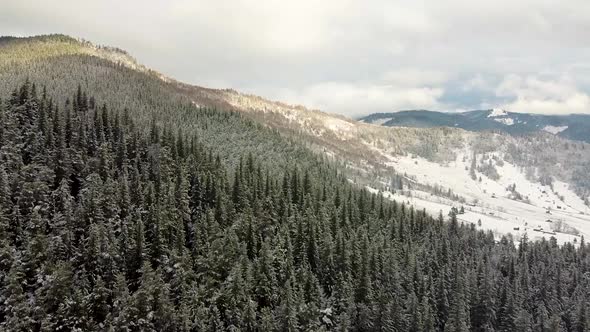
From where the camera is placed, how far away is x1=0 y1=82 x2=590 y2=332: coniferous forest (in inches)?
4075

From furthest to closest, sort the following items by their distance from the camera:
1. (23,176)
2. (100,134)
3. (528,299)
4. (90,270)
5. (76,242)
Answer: (100,134), (528,299), (23,176), (76,242), (90,270)

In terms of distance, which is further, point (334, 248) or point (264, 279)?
point (334, 248)

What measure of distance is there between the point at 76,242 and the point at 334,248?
6783 cm

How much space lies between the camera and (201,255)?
12631cm

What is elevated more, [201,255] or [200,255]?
[200,255]

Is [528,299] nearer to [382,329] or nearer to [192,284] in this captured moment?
[382,329]

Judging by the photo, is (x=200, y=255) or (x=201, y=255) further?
(x=201, y=255)

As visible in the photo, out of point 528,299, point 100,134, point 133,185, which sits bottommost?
point 528,299

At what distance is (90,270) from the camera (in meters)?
112

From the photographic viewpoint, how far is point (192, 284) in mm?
112688

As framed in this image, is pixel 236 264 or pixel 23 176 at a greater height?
pixel 23 176

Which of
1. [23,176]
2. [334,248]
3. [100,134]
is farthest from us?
[100,134]

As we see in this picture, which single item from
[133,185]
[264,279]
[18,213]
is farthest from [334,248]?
[18,213]

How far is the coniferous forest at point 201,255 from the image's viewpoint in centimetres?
10350
